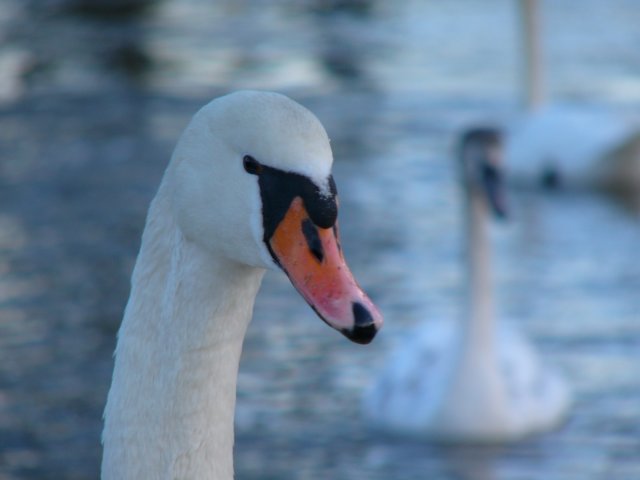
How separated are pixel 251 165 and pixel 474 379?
535cm

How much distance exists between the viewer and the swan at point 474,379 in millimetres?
7754

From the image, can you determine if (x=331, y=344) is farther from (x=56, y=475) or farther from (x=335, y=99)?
(x=335, y=99)

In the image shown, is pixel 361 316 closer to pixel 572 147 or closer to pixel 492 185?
pixel 492 185

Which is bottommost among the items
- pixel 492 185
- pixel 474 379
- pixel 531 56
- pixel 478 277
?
pixel 531 56

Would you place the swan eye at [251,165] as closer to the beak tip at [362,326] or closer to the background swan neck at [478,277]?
the beak tip at [362,326]

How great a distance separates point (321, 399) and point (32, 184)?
4.32 metres

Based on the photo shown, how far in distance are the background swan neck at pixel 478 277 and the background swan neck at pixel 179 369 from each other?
509cm

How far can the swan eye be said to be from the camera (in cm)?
255

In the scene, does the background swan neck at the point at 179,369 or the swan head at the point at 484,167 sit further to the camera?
the swan head at the point at 484,167

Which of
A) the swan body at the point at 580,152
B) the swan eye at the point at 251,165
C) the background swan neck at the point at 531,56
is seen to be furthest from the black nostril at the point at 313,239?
the background swan neck at the point at 531,56

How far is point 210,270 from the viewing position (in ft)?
8.73

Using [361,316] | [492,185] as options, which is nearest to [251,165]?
[361,316]

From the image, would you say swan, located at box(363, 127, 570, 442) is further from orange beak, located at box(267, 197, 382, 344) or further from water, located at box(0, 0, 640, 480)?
orange beak, located at box(267, 197, 382, 344)

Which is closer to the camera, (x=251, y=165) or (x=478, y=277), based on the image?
(x=251, y=165)
